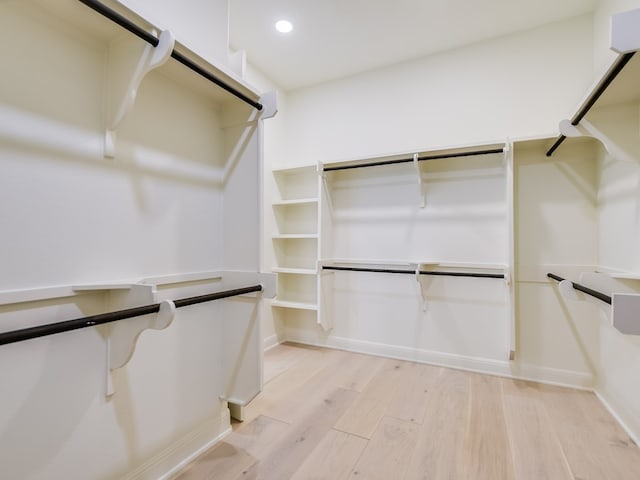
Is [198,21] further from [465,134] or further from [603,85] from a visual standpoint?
[465,134]

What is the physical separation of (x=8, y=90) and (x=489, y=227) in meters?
2.80

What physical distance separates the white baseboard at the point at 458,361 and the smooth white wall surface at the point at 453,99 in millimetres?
1742

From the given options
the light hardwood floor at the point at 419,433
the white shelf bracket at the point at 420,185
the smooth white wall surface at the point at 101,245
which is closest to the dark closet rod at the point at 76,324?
the smooth white wall surface at the point at 101,245

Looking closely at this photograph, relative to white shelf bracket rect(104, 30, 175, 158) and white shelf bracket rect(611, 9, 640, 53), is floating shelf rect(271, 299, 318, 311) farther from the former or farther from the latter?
white shelf bracket rect(611, 9, 640, 53)

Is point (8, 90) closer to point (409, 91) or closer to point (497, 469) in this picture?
point (497, 469)

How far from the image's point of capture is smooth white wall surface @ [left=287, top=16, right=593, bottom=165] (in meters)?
2.34

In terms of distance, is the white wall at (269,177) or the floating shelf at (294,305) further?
the white wall at (269,177)

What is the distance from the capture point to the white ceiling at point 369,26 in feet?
7.24

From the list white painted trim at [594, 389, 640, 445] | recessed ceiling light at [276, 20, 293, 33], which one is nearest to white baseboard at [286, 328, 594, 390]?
white painted trim at [594, 389, 640, 445]

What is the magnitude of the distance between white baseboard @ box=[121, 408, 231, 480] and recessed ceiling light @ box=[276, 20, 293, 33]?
8.86 feet

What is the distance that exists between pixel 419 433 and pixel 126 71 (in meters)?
2.15

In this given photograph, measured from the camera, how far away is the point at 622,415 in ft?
5.79

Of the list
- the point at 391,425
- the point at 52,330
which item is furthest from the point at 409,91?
the point at 52,330

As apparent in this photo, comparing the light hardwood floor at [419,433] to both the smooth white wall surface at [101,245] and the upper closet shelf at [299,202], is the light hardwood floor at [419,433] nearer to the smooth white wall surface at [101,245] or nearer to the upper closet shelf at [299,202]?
the smooth white wall surface at [101,245]
